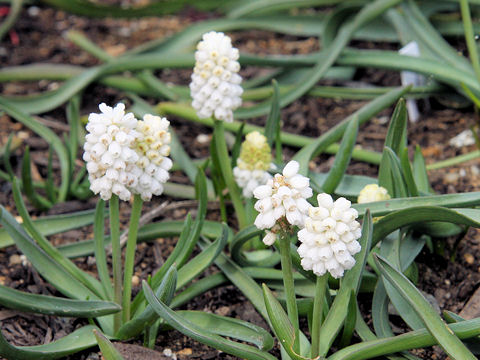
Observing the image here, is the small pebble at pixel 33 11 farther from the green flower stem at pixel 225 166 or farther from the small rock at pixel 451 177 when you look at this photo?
the small rock at pixel 451 177

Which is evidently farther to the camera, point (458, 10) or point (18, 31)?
point (18, 31)

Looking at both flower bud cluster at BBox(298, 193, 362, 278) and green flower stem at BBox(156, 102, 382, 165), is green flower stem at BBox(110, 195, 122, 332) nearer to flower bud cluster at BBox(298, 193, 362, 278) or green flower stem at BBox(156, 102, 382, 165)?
flower bud cluster at BBox(298, 193, 362, 278)

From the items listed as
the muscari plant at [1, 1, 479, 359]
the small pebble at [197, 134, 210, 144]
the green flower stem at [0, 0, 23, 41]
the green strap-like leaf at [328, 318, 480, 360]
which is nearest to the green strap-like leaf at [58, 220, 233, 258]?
the muscari plant at [1, 1, 479, 359]

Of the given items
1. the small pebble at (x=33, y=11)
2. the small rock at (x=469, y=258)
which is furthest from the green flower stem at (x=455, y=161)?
the small pebble at (x=33, y=11)

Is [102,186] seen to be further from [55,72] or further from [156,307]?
[55,72]

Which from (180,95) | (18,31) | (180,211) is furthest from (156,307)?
(18,31)

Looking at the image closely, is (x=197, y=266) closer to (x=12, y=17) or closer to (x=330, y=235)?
(x=330, y=235)
